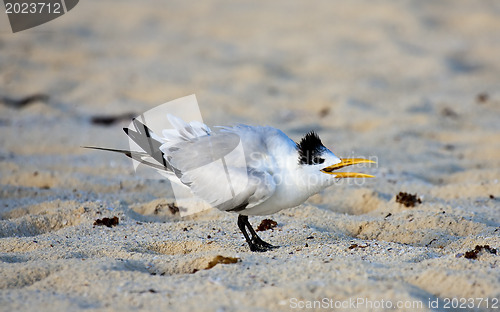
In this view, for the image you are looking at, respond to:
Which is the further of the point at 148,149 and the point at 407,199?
the point at 407,199

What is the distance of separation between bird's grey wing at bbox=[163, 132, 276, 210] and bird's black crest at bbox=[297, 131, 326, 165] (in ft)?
0.79

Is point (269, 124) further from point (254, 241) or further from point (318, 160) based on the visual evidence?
point (318, 160)

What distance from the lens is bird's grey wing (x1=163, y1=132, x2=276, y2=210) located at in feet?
12.3

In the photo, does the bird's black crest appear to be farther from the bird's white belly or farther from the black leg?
the black leg

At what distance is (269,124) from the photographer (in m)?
7.75

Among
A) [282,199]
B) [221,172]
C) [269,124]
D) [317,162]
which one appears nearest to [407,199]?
[317,162]

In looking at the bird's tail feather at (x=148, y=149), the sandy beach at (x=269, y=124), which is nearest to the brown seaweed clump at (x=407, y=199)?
the sandy beach at (x=269, y=124)

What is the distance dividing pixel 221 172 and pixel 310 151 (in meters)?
0.58

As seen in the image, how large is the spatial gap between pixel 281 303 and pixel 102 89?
695 cm

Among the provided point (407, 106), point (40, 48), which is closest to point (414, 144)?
point (407, 106)

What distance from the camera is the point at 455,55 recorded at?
1037 centimetres

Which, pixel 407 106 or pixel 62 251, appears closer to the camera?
pixel 62 251

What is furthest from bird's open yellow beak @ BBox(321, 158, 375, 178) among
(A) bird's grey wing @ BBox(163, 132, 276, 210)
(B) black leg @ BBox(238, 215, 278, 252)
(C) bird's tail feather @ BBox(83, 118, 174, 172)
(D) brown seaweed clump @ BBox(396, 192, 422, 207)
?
(D) brown seaweed clump @ BBox(396, 192, 422, 207)

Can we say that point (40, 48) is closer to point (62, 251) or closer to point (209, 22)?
point (209, 22)
